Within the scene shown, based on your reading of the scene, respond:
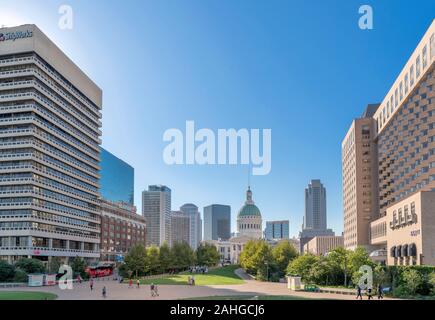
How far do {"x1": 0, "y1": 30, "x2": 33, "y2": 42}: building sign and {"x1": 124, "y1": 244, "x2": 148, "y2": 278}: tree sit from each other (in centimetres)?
5278

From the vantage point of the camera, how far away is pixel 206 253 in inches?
6289

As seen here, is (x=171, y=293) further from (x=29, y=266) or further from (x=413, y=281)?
(x=29, y=266)

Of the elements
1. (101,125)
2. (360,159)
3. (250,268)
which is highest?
(101,125)

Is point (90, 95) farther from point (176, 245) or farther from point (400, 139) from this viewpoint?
point (400, 139)

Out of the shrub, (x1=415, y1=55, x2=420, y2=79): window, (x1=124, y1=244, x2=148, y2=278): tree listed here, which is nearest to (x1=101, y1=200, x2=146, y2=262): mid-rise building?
(x1=124, y1=244, x2=148, y2=278): tree

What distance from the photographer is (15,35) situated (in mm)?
111875

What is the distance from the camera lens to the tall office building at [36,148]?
10856 cm

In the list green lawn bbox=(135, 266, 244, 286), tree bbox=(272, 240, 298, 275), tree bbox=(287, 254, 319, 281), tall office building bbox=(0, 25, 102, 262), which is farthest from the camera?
tall office building bbox=(0, 25, 102, 262)

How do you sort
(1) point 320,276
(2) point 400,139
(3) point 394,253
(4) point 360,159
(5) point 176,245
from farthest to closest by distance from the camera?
(4) point 360,159, (5) point 176,245, (2) point 400,139, (3) point 394,253, (1) point 320,276

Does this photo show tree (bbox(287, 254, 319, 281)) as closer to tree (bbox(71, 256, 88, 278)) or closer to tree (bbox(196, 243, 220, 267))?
tree (bbox(71, 256, 88, 278))

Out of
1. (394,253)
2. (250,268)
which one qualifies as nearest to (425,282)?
(394,253)

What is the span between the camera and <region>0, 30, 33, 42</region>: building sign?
111 metres
